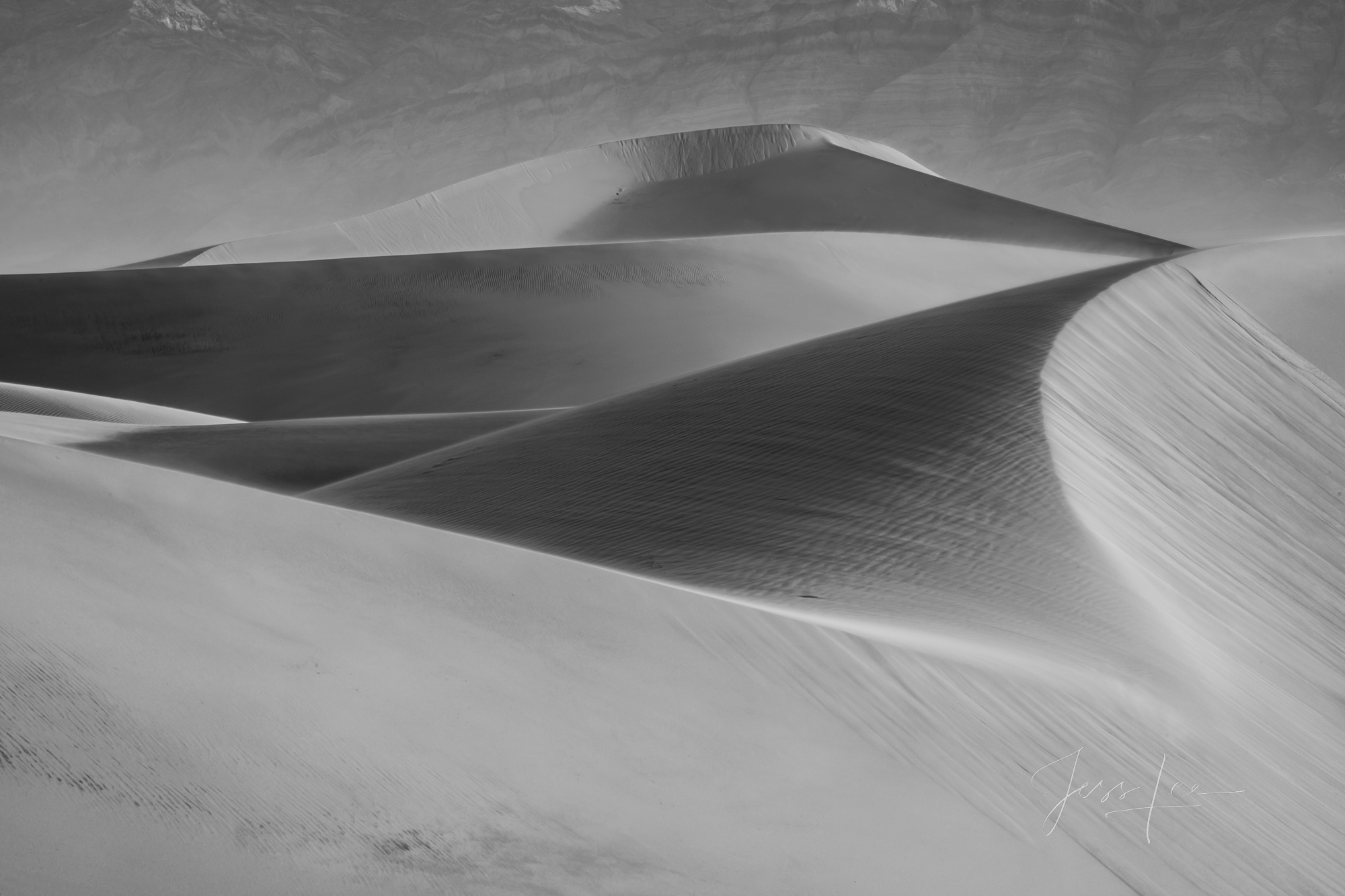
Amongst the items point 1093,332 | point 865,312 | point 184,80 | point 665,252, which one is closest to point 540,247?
point 665,252

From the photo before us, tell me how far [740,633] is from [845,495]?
2.64ft

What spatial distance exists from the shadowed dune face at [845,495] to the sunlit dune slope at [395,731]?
36cm

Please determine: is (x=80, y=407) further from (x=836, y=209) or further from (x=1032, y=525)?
(x=836, y=209)

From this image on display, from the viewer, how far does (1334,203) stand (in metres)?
48.3

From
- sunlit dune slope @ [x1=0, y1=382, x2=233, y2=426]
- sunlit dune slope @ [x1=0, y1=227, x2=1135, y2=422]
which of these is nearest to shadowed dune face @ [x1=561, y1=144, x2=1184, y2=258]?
sunlit dune slope @ [x1=0, y1=227, x2=1135, y2=422]

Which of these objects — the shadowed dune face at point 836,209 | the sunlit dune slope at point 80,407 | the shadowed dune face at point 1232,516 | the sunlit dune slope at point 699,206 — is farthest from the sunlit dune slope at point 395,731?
the shadowed dune face at point 836,209

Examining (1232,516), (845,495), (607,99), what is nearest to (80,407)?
(845,495)

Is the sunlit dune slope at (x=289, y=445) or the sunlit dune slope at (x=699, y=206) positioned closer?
the sunlit dune slope at (x=289, y=445)

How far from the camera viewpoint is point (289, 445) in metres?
4.45

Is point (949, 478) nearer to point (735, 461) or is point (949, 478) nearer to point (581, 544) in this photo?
point (735, 461)

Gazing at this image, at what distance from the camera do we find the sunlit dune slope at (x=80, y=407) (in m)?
5.25

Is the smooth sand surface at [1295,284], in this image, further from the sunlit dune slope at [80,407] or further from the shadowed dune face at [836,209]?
the sunlit dune slope at [80,407]
